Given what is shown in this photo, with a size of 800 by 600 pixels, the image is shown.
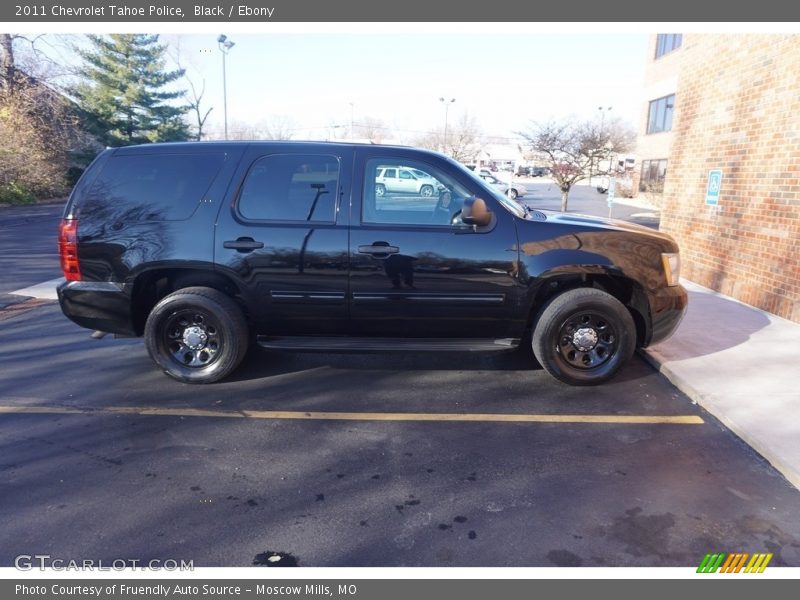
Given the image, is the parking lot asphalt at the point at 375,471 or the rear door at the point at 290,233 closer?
A: the parking lot asphalt at the point at 375,471

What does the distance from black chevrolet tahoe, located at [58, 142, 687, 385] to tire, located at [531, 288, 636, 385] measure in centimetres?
1

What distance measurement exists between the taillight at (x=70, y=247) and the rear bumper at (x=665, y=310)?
15.9 feet

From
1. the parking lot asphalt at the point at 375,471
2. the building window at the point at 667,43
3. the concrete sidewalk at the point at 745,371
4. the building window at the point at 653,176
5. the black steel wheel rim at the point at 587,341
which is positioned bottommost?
the parking lot asphalt at the point at 375,471

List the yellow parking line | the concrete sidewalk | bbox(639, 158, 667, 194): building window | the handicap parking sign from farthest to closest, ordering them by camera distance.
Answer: bbox(639, 158, 667, 194): building window
the handicap parking sign
the yellow parking line
the concrete sidewalk

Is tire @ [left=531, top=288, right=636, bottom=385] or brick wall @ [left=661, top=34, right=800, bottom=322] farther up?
brick wall @ [left=661, top=34, right=800, bottom=322]

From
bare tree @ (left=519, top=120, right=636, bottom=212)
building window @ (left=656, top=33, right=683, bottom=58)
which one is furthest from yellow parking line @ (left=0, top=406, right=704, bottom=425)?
building window @ (left=656, top=33, right=683, bottom=58)

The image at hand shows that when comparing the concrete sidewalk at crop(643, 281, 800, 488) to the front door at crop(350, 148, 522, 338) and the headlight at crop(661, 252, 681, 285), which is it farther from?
the front door at crop(350, 148, 522, 338)

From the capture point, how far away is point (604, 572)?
254 centimetres

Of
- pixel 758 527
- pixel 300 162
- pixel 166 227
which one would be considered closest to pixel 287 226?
pixel 300 162

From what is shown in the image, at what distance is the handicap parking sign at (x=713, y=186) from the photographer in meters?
7.77

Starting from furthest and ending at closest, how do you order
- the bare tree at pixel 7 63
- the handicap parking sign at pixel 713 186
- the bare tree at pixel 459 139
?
the bare tree at pixel 459 139, the bare tree at pixel 7 63, the handicap parking sign at pixel 713 186

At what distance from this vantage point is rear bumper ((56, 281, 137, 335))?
14.8 ft

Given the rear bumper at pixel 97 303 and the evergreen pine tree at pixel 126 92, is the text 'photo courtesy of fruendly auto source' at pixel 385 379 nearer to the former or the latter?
the rear bumper at pixel 97 303

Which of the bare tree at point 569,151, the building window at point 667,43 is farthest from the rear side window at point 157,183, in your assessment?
the building window at point 667,43
